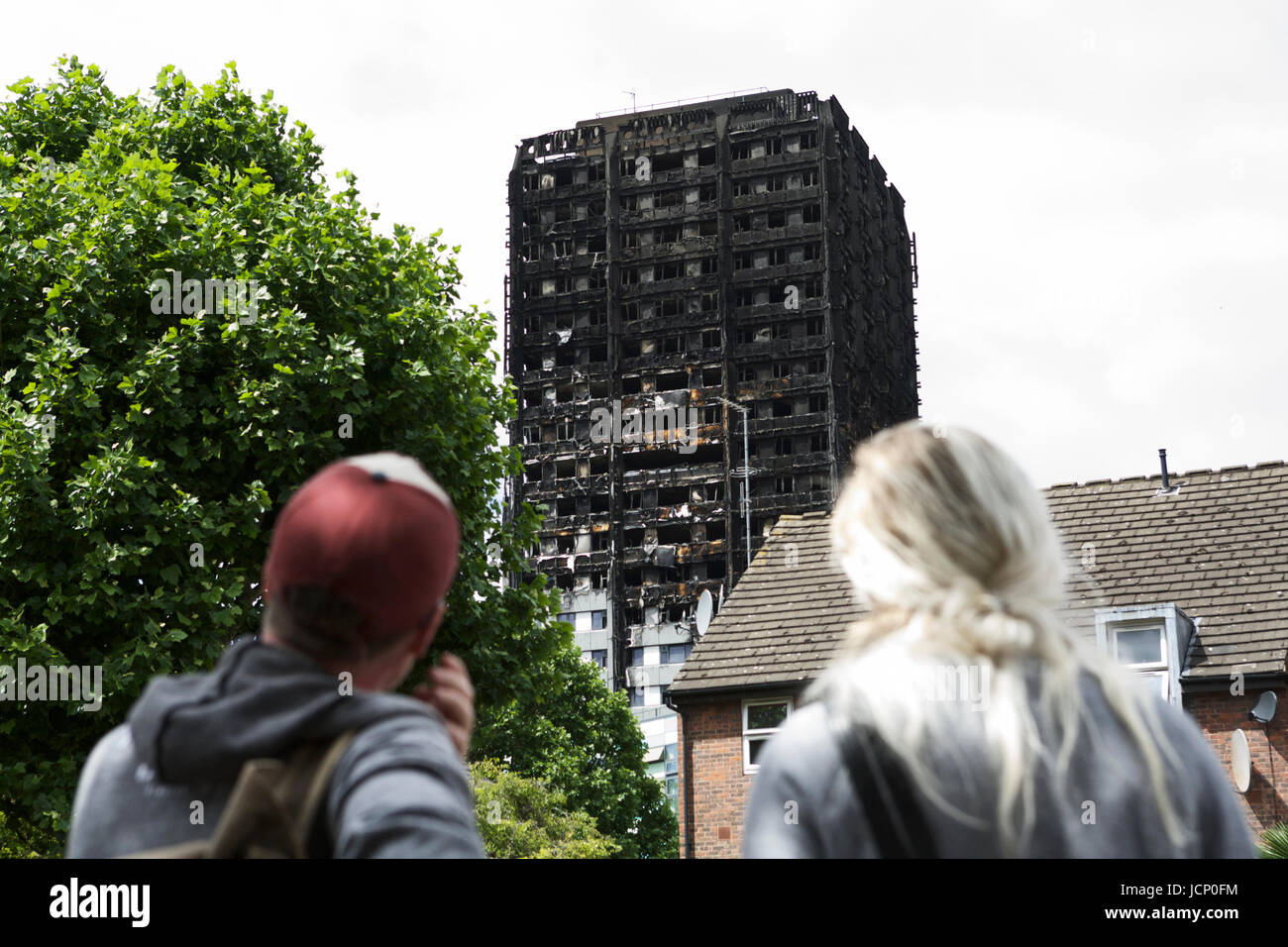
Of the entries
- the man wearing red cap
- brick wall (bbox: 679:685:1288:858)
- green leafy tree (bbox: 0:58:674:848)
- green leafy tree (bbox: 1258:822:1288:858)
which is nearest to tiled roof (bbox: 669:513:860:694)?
brick wall (bbox: 679:685:1288:858)

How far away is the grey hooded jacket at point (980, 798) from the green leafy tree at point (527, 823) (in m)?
41.3

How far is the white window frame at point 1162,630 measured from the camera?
30.0 metres

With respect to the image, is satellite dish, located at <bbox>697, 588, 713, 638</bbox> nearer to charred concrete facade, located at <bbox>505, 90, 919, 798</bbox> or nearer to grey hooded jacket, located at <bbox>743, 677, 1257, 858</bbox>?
grey hooded jacket, located at <bbox>743, 677, 1257, 858</bbox>

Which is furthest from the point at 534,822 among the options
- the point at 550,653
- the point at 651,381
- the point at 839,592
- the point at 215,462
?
the point at 651,381

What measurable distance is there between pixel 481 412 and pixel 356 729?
62.9 ft

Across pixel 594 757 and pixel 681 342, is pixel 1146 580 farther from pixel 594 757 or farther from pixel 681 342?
pixel 681 342

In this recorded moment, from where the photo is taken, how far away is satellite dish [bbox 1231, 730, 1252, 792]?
1125 inches

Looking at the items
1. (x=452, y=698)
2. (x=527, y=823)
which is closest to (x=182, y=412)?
(x=452, y=698)

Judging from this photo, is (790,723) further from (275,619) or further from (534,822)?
(534,822)

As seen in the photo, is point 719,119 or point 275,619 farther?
point 719,119

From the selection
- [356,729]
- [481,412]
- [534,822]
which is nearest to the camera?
A: [356,729]

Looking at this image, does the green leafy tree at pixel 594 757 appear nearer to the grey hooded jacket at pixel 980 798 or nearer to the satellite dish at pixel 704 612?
the satellite dish at pixel 704 612

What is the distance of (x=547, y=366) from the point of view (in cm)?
13075

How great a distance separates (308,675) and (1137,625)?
30815 millimetres
